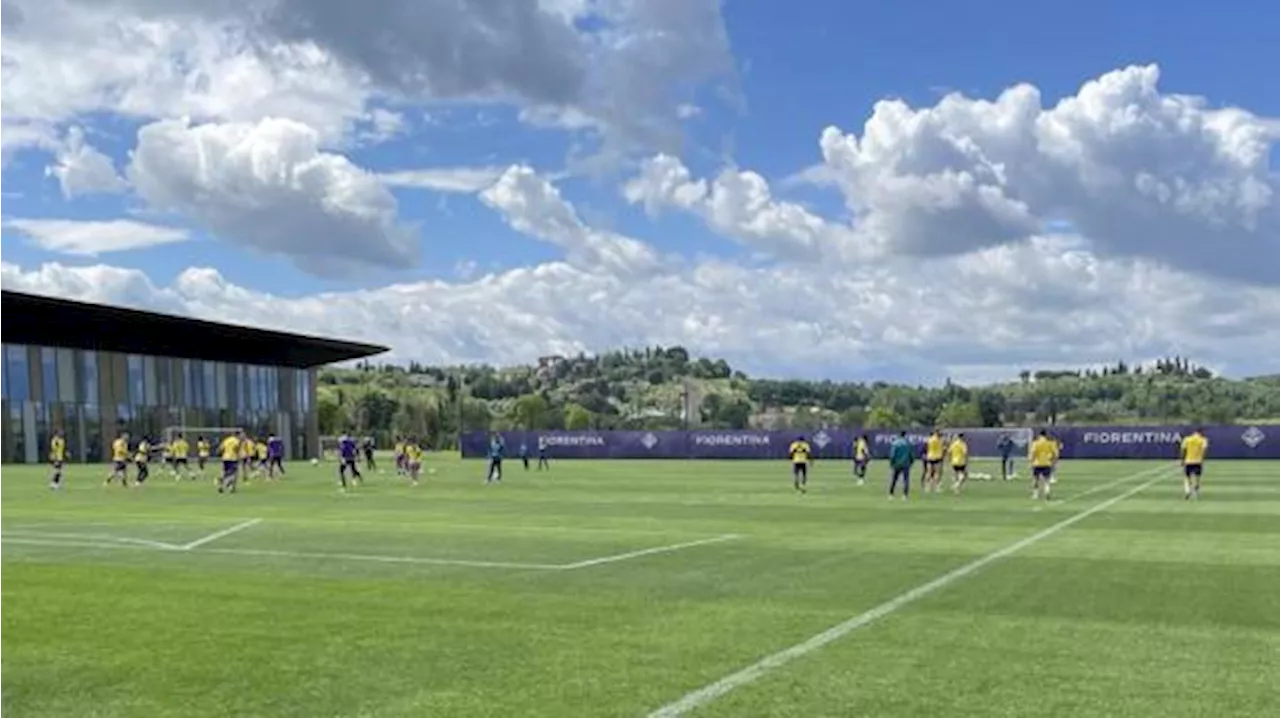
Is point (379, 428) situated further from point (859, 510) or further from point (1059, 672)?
point (1059, 672)

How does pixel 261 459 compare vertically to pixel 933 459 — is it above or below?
above

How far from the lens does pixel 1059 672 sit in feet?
32.1

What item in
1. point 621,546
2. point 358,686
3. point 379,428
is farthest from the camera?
point 379,428

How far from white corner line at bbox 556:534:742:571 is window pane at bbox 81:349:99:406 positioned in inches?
2913

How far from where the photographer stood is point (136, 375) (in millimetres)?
91188

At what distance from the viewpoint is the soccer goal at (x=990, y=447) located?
183 ft

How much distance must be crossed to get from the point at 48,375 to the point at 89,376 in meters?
3.58

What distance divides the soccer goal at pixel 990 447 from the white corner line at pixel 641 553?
100 ft

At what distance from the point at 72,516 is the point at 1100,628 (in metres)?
23.5

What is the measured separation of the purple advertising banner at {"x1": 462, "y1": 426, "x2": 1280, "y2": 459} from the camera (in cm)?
7212

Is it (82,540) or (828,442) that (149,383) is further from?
(82,540)

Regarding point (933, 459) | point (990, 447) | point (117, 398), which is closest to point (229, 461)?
point (933, 459)

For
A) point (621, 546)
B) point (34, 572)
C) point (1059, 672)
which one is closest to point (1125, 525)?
point (621, 546)

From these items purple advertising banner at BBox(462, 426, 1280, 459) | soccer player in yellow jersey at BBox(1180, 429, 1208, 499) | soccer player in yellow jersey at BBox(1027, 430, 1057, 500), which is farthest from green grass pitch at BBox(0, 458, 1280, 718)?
purple advertising banner at BBox(462, 426, 1280, 459)
